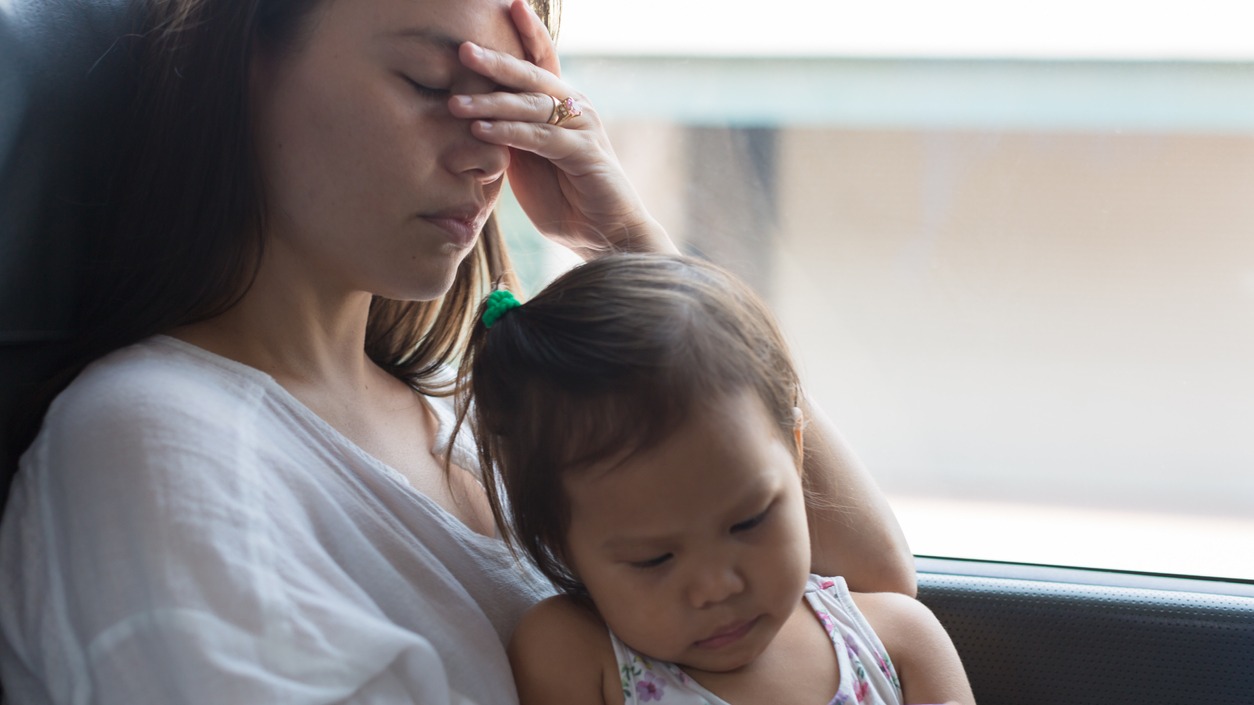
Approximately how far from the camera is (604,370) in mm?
1030

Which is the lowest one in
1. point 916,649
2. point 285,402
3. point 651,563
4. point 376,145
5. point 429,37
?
point 916,649

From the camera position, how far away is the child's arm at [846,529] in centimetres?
134

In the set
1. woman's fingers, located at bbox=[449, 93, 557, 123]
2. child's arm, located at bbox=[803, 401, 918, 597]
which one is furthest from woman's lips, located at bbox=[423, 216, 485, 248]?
child's arm, located at bbox=[803, 401, 918, 597]

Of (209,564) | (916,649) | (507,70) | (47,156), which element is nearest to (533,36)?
(507,70)

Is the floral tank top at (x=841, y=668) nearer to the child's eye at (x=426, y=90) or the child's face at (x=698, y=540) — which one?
the child's face at (x=698, y=540)

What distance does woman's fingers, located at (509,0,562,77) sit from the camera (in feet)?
4.01

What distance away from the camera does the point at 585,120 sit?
1.37 m

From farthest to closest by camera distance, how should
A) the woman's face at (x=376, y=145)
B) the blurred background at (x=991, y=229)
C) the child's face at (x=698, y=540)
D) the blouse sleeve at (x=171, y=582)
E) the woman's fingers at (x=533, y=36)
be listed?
1. the blurred background at (x=991, y=229)
2. the woman's fingers at (x=533, y=36)
3. the woman's face at (x=376, y=145)
4. the child's face at (x=698, y=540)
5. the blouse sleeve at (x=171, y=582)

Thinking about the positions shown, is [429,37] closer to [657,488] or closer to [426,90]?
[426,90]

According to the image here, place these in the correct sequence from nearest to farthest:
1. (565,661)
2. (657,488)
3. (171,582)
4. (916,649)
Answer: (171,582) → (657,488) → (565,661) → (916,649)

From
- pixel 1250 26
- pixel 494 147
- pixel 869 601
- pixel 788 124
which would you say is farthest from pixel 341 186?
pixel 1250 26

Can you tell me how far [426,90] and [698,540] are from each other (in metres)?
0.52

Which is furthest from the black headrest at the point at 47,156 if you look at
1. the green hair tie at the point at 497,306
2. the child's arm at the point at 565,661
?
the child's arm at the point at 565,661

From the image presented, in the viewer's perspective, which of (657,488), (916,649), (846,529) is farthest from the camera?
(846,529)
